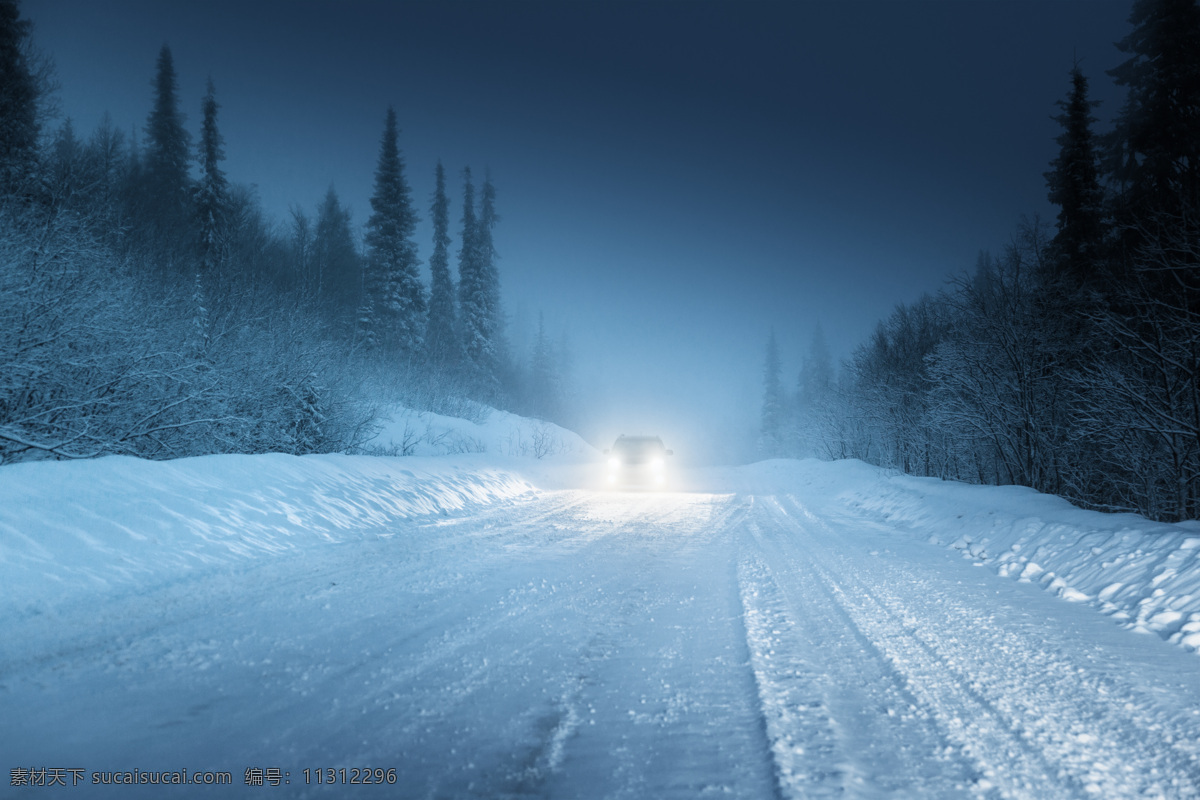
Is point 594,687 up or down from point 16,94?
down

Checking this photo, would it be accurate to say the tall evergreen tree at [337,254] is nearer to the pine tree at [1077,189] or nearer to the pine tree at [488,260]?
the pine tree at [488,260]

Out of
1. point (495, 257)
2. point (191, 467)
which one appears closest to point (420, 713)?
point (191, 467)

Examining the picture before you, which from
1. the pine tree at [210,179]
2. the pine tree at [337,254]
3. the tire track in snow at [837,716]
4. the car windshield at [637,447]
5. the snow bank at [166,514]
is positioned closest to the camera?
the tire track in snow at [837,716]

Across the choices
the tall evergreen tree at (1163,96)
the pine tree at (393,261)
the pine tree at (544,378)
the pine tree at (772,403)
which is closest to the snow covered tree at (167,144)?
the pine tree at (393,261)

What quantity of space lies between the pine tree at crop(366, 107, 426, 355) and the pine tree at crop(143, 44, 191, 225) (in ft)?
Result: 37.2

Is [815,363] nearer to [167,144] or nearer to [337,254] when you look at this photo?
[337,254]

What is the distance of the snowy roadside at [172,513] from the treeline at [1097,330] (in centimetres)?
1422

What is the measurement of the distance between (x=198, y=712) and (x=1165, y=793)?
468 cm

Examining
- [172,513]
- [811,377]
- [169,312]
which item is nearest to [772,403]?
[811,377]

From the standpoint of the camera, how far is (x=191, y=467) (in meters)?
7.96

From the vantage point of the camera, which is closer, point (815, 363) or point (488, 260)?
point (488, 260)

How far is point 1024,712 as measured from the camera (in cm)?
317

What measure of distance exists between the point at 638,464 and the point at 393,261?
21402 millimetres

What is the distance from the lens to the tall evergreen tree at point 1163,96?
17547mm
